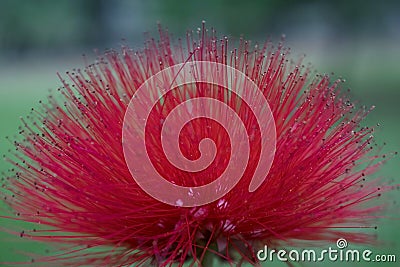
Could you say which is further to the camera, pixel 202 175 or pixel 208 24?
pixel 208 24

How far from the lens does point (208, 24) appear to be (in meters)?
3.94

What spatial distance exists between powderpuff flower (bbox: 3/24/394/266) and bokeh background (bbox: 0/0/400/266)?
186 centimetres

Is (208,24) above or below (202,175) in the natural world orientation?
above

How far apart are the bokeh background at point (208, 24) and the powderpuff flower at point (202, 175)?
1.86 metres

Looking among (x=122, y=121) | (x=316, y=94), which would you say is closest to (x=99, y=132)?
(x=122, y=121)

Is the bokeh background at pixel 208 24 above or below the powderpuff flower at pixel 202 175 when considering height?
above

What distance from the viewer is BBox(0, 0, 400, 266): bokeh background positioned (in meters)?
3.34

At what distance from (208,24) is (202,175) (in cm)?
310

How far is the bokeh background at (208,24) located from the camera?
3.34 metres

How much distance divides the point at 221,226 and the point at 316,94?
226mm

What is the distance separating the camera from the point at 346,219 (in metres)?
0.98

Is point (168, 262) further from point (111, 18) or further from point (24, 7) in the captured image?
point (24, 7)

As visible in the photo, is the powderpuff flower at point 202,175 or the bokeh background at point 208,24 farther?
the bokeh background at point 208,24

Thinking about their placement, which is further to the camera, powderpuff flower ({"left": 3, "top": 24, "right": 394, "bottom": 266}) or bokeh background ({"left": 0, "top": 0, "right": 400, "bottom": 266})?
bokeh background ({"left": 0, "top": 0, "right": 400, "bottom": 266})
